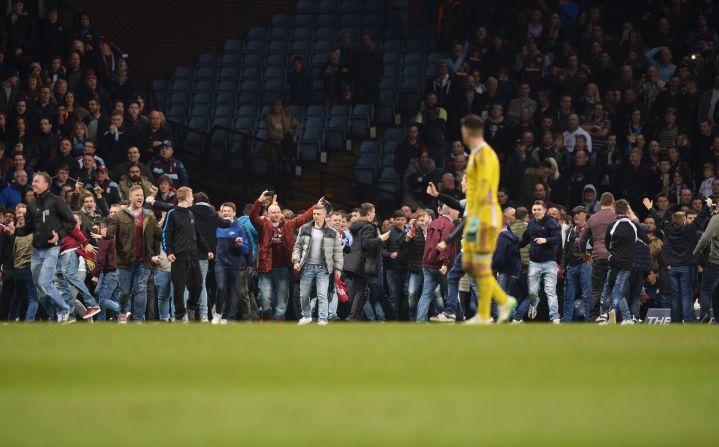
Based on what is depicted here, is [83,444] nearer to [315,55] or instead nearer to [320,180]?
[320,180]

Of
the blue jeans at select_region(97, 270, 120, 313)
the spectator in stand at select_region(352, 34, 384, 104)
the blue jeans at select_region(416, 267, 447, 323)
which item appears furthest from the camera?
the spectator in stand at select_region(352, 34, 384, 104)

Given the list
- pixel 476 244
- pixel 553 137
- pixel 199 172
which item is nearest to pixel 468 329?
pixel 476 244

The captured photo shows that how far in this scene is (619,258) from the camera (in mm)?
19922

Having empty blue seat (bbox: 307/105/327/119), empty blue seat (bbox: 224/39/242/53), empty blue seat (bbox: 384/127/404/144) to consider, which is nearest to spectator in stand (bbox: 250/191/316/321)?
empty blue seat (bbox: 384/127/404/144)

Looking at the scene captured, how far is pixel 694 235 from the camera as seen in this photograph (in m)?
21.9

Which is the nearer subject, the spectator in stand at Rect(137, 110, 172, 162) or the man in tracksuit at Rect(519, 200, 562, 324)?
the man in tracksuit at Rect(519, 200, 562, 324)

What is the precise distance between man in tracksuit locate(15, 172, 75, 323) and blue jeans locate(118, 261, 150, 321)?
170 cm

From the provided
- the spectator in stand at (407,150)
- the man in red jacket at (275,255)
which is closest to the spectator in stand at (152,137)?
the spectator in stand at (407,150)

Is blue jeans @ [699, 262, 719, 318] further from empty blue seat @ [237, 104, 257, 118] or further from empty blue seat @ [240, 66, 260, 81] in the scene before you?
empty blue seat @ [240, 66, 260, 81]

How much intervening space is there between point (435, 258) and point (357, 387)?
12724mm

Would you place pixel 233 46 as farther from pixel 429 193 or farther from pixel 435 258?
pixel 429 193

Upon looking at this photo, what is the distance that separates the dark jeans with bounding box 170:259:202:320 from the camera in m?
17.9

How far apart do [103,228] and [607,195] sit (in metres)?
8.16

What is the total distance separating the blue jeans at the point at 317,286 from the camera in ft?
62.6
